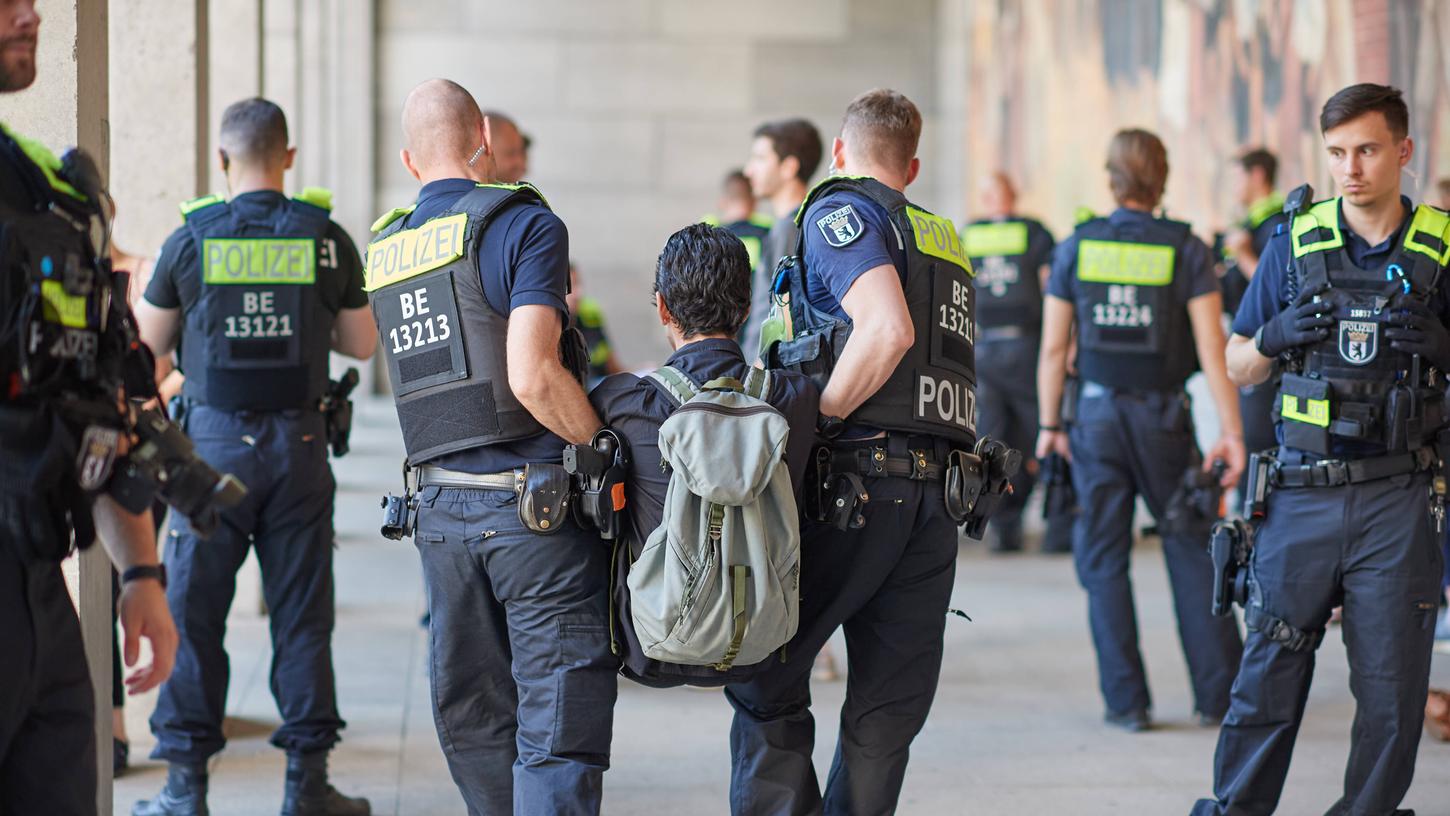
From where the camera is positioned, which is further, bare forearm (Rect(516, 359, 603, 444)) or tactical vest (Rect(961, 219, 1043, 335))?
tactical vest (Rect(961, 219, 1043, 335))

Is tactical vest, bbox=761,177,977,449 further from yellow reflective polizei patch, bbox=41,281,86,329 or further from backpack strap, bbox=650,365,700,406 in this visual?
yellow reflective polizei patch, bbox=41,281,86,329

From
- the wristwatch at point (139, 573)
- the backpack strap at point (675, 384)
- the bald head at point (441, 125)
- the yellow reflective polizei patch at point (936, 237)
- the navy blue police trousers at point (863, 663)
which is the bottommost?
the navy blue police trousers at point (863, 663)

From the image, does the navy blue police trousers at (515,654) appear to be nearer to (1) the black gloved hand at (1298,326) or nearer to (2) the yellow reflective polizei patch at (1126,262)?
(1) the black gloved hand at (1298,326)

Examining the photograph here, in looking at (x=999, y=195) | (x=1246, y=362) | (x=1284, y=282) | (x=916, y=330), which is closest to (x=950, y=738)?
(x=1246, y=362)

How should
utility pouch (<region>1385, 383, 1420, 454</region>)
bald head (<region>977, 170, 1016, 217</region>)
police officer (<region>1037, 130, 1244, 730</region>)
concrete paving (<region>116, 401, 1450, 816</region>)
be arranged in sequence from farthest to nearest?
bald head (<region>977, 170, 1016, 217</region>)
police officer (<region>1037, 130, 1244, 730</region>)
concrete paving (<region>116, 401, 1450, 816</region>)
utility pouch (<region>1385, 383, 1420, 454</region>)

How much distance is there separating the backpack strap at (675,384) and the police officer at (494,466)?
0.55 ft

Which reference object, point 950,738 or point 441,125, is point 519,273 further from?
point 950,738

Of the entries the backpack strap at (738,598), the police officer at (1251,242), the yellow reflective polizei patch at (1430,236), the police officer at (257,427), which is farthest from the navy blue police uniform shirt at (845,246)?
the police officer at (1251,242)

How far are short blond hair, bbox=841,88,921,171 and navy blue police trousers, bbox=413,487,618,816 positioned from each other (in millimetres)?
1118

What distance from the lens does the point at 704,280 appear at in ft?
10.8

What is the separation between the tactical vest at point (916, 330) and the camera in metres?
3.43

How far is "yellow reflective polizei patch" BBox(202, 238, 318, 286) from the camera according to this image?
423 cm

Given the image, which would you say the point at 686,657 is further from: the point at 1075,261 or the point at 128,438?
the point at 1075,261

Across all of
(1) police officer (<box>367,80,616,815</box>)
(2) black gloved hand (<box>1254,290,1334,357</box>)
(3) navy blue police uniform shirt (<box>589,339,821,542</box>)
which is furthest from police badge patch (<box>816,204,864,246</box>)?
(2) black gloved hand (<box>1254,290,1334,357</box>)
